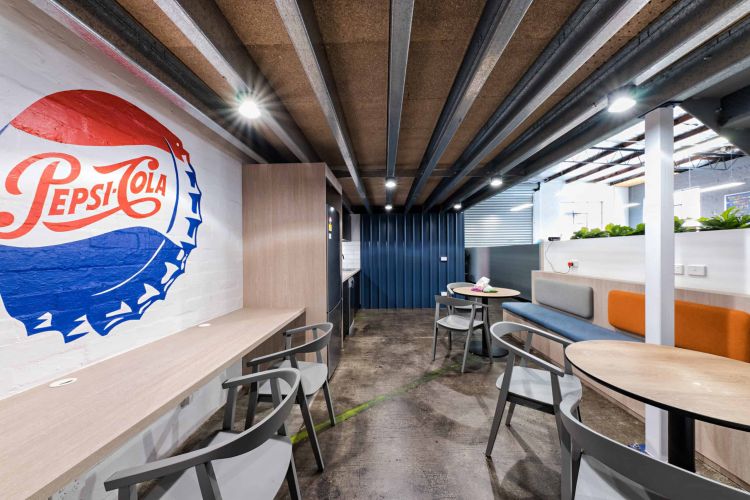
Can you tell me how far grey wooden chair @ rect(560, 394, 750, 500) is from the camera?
604 millimetres

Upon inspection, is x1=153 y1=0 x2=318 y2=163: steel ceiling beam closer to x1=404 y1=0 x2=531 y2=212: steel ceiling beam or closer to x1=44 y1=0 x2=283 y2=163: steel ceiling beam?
x1=44 y1=0 x2=283 y2=163: steel ceiling beam

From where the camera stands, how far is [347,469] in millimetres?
1723

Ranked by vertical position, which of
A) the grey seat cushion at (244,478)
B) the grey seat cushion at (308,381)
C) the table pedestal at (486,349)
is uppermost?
the grey seat cushion at (244,478)

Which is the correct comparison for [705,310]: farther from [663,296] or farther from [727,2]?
[727,2]

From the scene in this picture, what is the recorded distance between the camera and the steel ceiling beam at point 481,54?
1.17 m

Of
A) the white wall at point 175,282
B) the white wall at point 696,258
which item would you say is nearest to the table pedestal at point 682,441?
the white wall at point 696,258

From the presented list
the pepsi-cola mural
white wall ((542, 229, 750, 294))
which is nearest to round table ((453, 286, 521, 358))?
white wall ((542, 229, 750, 294))

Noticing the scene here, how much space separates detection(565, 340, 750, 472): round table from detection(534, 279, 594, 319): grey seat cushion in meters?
1.67

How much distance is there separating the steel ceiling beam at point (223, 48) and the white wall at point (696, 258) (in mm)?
3564

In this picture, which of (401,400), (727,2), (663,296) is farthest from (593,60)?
(401,400)

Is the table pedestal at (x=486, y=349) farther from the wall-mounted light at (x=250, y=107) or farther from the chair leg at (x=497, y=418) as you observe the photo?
the wall-mounted light at (x=250, y=107)

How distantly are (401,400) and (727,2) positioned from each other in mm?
3158

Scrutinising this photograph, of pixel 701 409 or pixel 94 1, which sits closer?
pixel 701 409

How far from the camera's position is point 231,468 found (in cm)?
107
